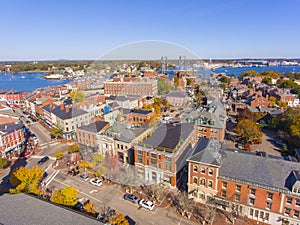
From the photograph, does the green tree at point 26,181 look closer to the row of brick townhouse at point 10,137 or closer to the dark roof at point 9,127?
the row of brick townhouse at point 10,137

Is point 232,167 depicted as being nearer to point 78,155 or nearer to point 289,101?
point 78,155

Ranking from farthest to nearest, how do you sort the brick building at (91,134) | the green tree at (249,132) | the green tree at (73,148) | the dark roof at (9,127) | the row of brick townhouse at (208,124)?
the green tree at (249,132) → the dark roof at (9,127) → the row of brick townhouse at (208,124) → the green tree at (73,148) → the brick building at (91,134)

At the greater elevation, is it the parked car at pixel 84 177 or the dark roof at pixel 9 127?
the dark roof at pixel 9 127

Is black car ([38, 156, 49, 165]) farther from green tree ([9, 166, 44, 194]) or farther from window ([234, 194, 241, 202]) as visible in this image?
window ([234, 194, 241, 202])

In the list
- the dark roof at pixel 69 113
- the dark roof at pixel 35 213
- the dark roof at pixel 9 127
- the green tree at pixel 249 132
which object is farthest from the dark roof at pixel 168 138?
the dark roof at pixel 9 127

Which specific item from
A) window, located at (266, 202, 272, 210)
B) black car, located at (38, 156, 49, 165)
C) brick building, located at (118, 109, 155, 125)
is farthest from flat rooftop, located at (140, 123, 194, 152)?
black car, located at (38, 156, 49, 165)

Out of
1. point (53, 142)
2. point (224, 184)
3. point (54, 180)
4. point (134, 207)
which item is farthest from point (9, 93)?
point (224, 184)

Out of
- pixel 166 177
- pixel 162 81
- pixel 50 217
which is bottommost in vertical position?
pixel 166 177
